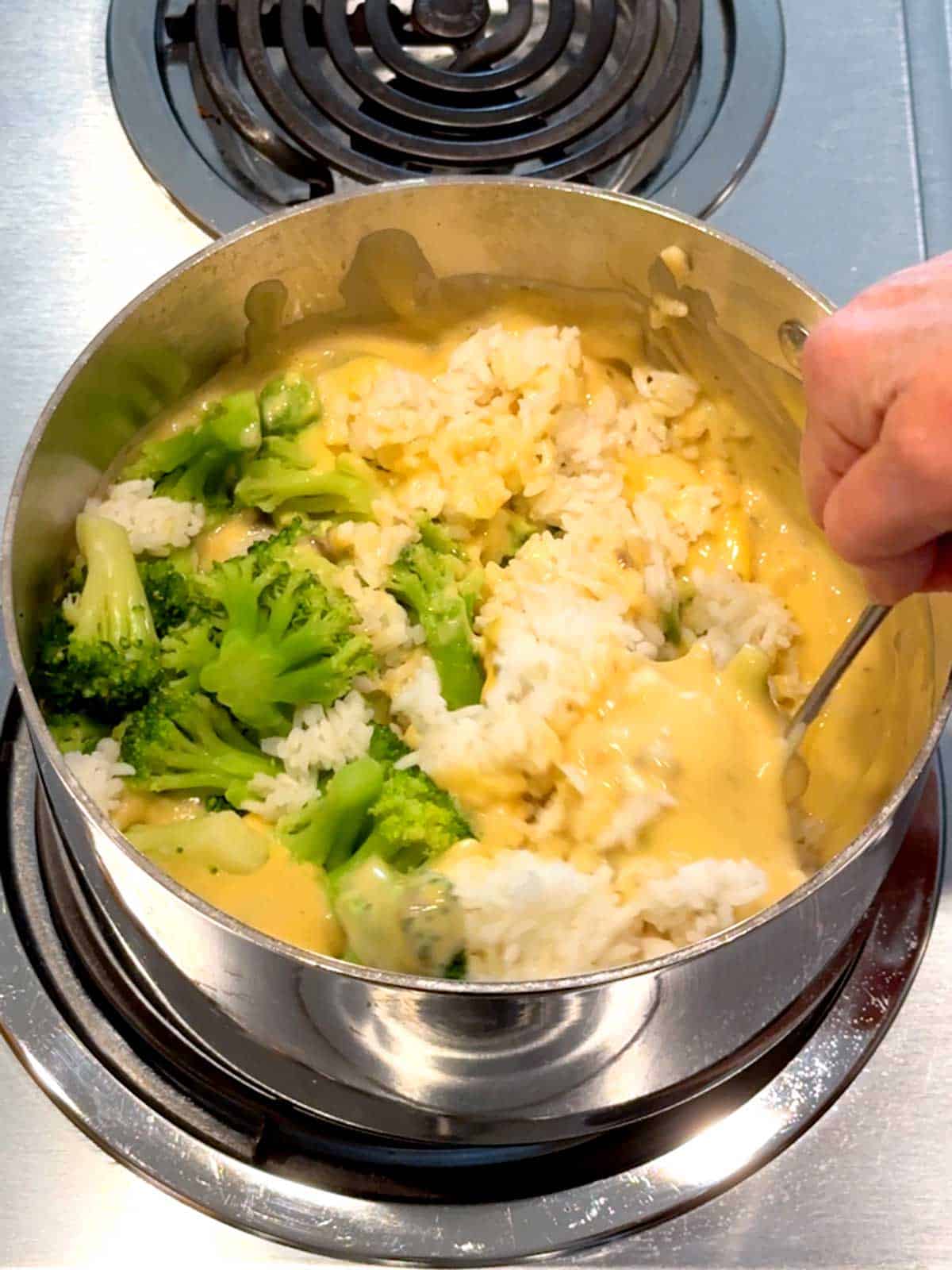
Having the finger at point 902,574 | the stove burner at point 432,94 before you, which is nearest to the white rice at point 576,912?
the finger at point 902,574

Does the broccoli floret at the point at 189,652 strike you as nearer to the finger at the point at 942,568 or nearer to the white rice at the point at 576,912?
the white rice at the point at 576,912

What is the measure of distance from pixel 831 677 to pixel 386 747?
1.18 feet

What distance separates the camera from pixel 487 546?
45.7 inches

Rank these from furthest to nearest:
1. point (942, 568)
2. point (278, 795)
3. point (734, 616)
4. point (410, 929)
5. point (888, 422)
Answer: point (734, 616) < point (278, 795) < point (410, 929) < point (942, 568) < point (888, 422)

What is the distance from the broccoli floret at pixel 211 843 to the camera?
962 millimetres

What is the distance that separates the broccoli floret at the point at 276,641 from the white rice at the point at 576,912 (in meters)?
0.20

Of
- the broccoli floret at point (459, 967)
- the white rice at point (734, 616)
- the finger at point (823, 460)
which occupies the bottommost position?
the broccoli floret at point (459, 967)

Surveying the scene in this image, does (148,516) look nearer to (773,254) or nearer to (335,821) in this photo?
(335,821)

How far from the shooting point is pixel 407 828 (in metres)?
0.97

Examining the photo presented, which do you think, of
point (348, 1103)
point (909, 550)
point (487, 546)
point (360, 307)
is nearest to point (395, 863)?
point (348, 1103)

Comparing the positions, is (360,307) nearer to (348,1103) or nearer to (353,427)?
(353,427)

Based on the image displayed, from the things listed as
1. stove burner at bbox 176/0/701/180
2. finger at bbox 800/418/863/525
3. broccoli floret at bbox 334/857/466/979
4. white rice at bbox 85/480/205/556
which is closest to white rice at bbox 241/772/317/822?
broccoli floret at bbox 334/857/466/979

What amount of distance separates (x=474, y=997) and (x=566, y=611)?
0.40 meters

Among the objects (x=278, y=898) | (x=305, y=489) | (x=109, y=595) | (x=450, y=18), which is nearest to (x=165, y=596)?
(x=109, y=595)
